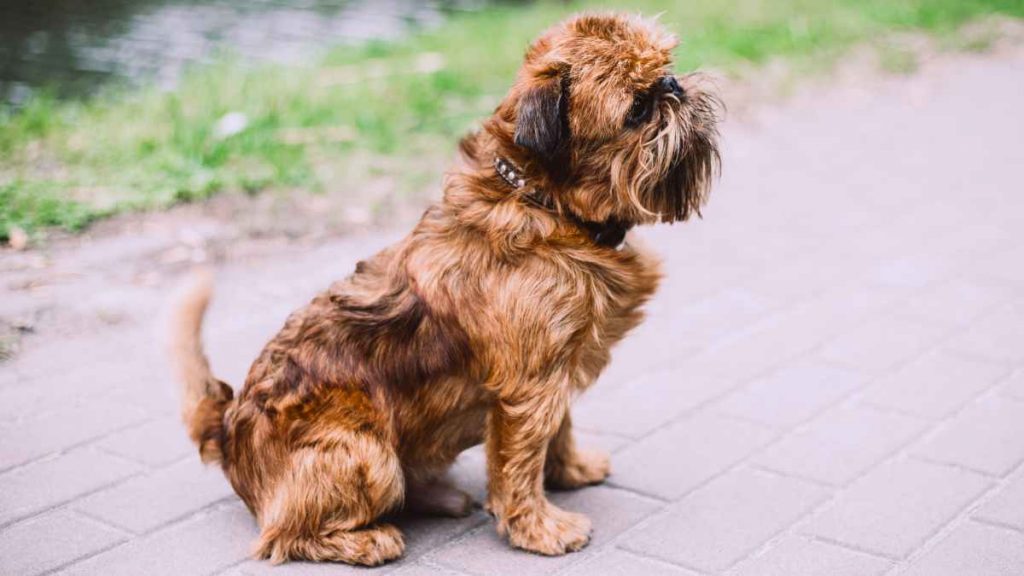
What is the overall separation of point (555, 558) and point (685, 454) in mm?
976

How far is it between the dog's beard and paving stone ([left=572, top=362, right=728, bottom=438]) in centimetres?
130

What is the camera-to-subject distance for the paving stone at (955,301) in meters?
5.73

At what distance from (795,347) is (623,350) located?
0.83 m

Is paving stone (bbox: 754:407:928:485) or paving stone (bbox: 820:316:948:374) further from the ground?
paving stone (bbox: 820:316:948:374)

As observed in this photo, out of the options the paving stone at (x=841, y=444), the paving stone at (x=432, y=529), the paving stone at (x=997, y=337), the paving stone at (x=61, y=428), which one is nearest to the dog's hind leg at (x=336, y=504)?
the paving stone at (x=432, y=529)

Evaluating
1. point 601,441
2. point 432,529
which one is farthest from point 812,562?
point 432,529

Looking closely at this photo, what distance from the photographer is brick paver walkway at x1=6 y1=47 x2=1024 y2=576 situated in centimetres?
379

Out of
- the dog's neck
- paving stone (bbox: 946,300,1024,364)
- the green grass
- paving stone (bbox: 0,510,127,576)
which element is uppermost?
the dog's neck

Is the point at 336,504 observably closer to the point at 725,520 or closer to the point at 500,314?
the point at 500,314

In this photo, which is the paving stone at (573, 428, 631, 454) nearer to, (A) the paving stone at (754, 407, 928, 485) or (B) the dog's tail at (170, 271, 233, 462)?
(A) the paving stone at (754, 407, 928, 485)

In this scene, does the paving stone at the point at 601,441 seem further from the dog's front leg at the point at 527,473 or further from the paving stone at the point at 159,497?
the paving stone at the point at 159,497

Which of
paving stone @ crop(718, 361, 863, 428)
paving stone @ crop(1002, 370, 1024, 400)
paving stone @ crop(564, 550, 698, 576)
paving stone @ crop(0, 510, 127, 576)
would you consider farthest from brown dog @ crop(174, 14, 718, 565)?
paving stone @ crop(1002, 370, 1024, 400)

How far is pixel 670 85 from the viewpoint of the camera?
11.7ft

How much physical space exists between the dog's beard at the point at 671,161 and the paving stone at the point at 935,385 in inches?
66.4
